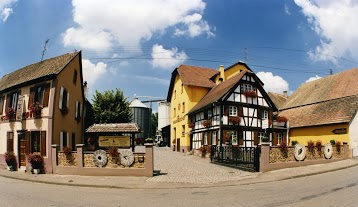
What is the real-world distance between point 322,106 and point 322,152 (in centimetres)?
1127

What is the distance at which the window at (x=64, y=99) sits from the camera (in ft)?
69.1

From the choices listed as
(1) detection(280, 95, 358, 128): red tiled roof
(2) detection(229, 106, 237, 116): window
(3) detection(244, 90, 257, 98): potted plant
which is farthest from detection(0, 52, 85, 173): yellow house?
(1) detection(280, 95, 358, 128): red tiled roof

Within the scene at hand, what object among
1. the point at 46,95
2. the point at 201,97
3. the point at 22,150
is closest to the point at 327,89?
the point at 201,97

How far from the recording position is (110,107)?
37188 millimetres

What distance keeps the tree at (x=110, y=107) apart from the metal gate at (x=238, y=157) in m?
16.2

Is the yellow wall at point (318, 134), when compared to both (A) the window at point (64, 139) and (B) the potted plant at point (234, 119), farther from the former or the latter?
(A) the window at point (64, 139)

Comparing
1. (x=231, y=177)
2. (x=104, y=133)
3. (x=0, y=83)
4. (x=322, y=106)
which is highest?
(x=0, y=83)

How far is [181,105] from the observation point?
38844 mm

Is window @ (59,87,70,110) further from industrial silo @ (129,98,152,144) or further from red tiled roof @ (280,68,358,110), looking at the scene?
industrial silo @ (129,98,152,144)

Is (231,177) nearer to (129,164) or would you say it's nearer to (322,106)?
(129,164)

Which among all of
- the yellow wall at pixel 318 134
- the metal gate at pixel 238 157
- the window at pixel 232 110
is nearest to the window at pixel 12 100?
the metal gate at pixel 238 157

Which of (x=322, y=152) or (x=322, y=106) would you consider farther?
(x=322, y=106)

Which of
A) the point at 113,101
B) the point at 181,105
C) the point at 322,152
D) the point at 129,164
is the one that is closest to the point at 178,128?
the point at 181,105

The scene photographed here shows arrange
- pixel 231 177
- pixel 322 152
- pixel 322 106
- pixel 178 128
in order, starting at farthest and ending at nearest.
Result: pixel 178 128 → pixel 322 106 → pixel 322 152 → pixel 231 177
